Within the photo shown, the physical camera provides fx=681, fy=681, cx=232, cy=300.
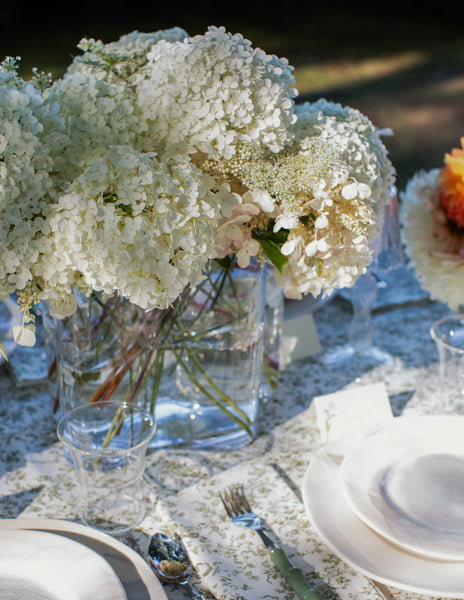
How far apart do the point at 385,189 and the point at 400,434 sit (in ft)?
1.14

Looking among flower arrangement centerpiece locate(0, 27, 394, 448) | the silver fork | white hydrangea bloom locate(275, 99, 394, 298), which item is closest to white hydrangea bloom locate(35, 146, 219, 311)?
flower arrangement centerpiece locate(0, 27, 394, 448)

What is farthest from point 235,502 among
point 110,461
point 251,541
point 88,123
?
point 88,123

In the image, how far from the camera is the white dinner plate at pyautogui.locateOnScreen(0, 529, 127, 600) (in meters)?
0.70

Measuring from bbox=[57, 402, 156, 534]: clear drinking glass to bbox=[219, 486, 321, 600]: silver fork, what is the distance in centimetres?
12

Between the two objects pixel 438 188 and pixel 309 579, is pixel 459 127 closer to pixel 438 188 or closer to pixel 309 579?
pixel 438 188

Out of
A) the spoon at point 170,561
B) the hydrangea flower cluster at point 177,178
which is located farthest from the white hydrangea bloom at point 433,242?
the spoon at point 170,561

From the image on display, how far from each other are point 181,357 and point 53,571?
37cm

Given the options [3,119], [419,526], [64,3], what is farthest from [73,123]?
[64,3]

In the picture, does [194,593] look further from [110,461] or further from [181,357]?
[181,357]

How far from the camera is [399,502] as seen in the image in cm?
86

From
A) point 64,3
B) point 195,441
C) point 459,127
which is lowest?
point 195,441

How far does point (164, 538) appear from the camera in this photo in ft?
2.77

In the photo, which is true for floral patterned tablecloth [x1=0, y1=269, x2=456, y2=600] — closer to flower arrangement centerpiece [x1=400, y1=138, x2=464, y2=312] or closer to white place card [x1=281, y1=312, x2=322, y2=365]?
white place card [x1=281, y1=312, x2=322, y2=365]

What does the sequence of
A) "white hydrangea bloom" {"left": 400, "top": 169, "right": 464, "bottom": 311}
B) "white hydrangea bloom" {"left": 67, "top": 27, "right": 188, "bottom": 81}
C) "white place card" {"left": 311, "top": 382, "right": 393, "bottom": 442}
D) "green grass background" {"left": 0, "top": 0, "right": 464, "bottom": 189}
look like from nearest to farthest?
"white hydrangea bloom" {"left": 67, "top": 27, "right": 188, "bottom": 81}
"white place card" {"left": 311, "top": 382, "right": 393, "bottom": 442}
"white hydrangea bloom" {"left": 400, "top": 169, "right": 464, "bottom": 311}
"green grass background" {"left": 0, "top": 0, "right": 464, "bottom": 189}
